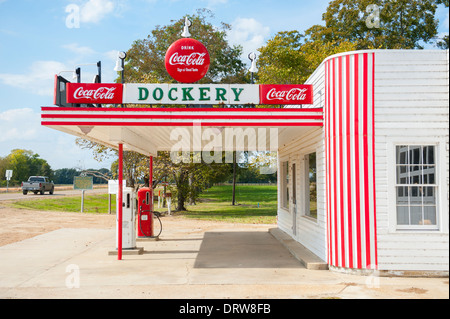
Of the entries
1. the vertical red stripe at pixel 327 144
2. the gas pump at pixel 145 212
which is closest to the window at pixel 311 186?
the vertical red stripe at pixel 327 144

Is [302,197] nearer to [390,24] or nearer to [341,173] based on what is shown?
[341,173]

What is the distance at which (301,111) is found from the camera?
8773mm

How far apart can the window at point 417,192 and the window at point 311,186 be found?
7.27 ft

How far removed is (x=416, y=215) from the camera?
808cm

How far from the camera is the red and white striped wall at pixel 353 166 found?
796 cm

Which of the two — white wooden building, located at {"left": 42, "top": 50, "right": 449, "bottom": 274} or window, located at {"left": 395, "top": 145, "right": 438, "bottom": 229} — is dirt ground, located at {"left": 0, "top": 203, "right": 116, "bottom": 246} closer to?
white wooden building, located at {"left": 42, "top": 50, "right": 449, "bottom": 274}

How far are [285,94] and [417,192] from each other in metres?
3.32

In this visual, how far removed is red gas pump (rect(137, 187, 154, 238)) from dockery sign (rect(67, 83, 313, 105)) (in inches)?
143

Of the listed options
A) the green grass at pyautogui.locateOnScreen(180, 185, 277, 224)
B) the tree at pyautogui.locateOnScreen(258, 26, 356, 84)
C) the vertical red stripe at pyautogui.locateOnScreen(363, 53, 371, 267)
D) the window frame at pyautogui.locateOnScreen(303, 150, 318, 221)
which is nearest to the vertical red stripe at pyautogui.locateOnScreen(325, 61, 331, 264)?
the vertical red stripe at pyautogui.locateOnScreen(363, 53, 371, 267)

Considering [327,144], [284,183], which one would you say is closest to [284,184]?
[284,183]

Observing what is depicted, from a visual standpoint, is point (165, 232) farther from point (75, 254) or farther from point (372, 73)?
point (372, 73)

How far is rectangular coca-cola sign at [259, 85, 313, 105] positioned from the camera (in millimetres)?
9242

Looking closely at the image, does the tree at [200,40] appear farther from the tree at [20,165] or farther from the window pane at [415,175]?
the tree at [20,165]

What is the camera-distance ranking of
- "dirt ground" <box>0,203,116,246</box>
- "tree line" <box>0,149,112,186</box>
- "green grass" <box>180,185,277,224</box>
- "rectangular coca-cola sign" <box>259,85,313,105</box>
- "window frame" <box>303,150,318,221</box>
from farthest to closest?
"tree line" <box>0,149,112,186</box> → "green grass" <box>180,185,277,224</box> → "dirt ground" <box>0,203,116,246</box> → "window frame" <box>303,150,318,221</box> → "rectangular coca-cola sign" <box>259,85,313,105</box>
